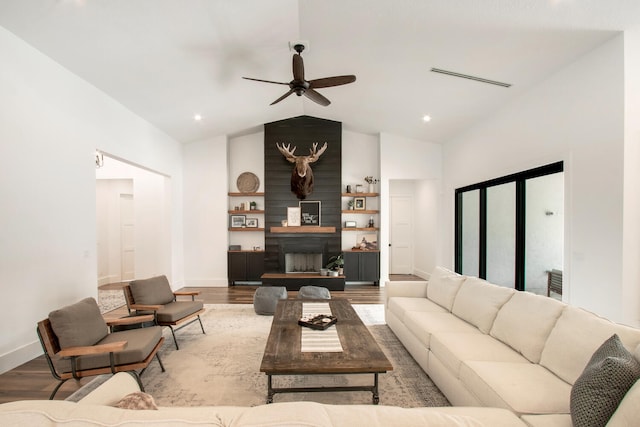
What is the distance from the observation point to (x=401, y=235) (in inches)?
327

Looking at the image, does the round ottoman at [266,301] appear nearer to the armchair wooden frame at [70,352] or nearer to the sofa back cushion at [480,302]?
the armchair wooden frame at [70,352]

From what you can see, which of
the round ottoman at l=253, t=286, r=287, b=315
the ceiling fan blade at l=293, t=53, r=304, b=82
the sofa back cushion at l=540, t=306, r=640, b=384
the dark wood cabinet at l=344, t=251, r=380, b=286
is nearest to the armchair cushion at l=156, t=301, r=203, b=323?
the round ottoman at l=253, t=286, r=287, b=315

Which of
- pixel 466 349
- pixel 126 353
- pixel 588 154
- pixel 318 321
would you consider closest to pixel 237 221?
pixel 318 321

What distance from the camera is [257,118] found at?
6496 mm

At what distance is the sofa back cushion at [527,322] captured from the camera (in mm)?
2135

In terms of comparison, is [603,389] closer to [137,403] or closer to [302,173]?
[137,403]

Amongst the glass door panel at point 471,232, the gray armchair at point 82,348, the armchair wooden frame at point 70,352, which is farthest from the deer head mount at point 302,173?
the armchair wooden frame at point 70,352

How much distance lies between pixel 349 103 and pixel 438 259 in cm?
393

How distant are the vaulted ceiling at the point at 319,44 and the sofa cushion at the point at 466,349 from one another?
2.95 metres

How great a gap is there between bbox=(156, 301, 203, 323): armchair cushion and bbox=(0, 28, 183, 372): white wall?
3.85ft

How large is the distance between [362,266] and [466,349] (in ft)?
15.1

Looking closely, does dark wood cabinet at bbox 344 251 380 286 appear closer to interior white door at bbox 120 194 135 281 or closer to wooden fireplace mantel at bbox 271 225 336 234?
wooden fireplace mantel at bbox 271 225 336 234

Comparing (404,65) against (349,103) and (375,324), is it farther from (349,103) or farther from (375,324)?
(375,324)

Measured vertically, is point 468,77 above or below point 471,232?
above
